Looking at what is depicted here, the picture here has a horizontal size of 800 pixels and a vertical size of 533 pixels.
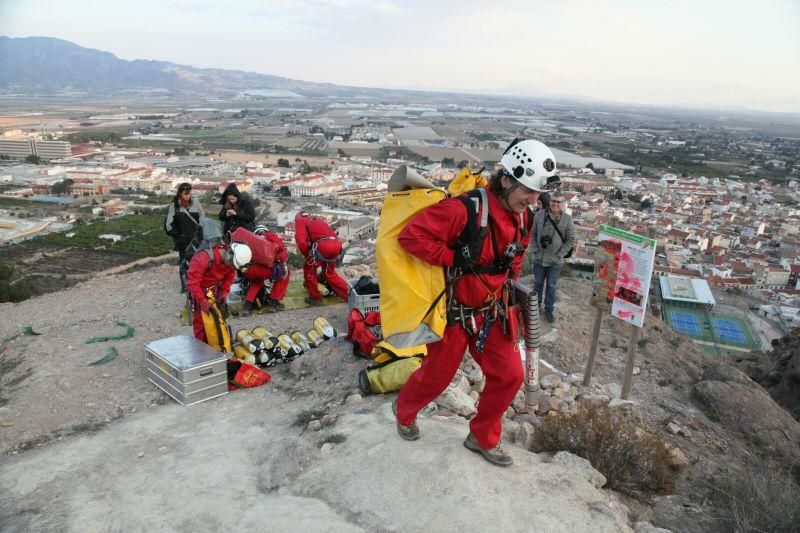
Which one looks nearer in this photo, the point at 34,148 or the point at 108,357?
the point at 108,357

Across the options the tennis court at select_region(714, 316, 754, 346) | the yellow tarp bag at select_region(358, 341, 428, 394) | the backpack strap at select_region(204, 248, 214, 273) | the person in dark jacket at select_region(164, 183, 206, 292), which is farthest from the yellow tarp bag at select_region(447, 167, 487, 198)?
the tennis court at select_region(714, 316, 754, 346)

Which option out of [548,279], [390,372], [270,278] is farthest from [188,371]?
[548,279]

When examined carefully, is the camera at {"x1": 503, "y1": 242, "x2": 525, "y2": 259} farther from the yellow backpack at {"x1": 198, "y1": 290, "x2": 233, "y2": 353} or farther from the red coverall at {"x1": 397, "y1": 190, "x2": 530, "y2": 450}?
the yellow backpack at {"x1": 198, "y1": 290, "x2": 233, "y2": 353}

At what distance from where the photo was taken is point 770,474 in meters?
3.75

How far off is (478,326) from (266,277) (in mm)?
4880

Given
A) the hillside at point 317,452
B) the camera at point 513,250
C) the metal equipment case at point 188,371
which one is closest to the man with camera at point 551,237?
the hillside at point 317,452

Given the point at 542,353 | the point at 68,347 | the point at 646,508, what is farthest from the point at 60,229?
the point at 646,508

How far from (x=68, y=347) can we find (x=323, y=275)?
347 centimetres

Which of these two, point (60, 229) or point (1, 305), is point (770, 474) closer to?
point (1, 305)

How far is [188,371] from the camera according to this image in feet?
16.0

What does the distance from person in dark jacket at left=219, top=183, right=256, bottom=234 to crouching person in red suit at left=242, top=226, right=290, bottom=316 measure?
0.41m

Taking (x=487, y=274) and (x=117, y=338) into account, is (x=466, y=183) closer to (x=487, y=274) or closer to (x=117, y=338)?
(x=487, y=274)

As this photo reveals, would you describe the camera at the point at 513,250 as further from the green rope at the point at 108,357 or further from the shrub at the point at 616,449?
the green rope at the point at 108,357

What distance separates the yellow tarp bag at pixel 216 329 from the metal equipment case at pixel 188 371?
16 centimetres
